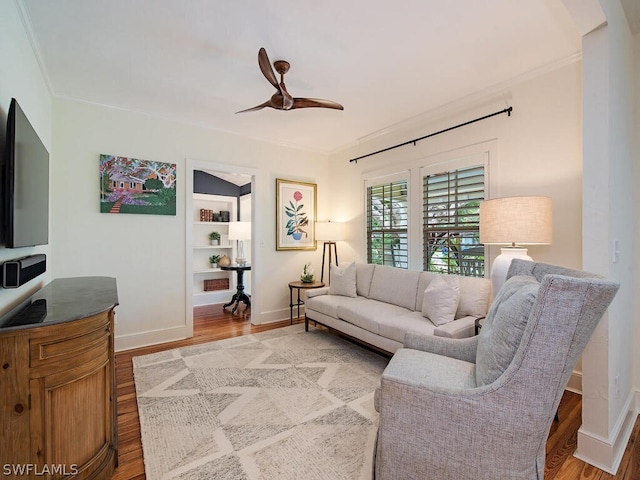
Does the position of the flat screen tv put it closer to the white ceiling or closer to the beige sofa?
the white ceiling

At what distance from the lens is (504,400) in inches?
44.4

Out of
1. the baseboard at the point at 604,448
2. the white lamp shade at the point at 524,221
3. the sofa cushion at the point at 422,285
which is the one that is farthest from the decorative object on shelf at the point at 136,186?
the baseboard at the point at 604,448

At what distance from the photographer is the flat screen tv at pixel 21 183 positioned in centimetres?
148

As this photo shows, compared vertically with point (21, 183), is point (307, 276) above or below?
below

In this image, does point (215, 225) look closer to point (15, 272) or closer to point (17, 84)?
point (17, 84)

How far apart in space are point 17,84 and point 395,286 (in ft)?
11.4

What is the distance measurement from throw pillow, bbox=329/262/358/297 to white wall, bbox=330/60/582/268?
5.24ft

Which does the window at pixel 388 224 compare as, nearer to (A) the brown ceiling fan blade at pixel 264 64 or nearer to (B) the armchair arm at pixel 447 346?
(B) the armchair arm at pixel 447 346

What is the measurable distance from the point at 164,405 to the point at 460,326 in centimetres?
235

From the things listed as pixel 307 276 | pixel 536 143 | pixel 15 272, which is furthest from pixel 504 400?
pixel 307 276

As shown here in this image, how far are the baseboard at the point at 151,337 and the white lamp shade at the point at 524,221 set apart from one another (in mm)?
3575

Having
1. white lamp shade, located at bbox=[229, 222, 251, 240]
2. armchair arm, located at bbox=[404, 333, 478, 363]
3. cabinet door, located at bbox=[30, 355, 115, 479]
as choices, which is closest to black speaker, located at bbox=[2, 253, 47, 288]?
cabinet door, located at bbox=[30, 355, 115, 479]

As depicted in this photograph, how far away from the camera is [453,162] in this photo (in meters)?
3.31

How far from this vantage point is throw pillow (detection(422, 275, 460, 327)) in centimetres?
263
